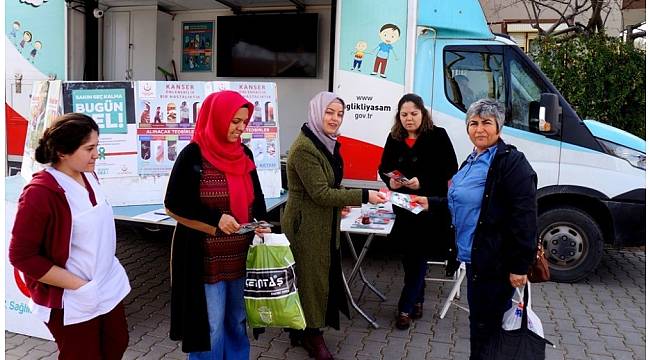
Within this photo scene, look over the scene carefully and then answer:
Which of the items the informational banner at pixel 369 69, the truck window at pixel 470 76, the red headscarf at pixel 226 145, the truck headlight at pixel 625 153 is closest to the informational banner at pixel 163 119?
the informational banner at pixel 369 69

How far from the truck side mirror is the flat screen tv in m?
2.56

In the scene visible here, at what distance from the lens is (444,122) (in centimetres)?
527

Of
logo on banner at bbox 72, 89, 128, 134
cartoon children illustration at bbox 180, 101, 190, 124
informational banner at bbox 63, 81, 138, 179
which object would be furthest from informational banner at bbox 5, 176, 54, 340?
cartoon children illustration at bbox 180, 101, 190, 124

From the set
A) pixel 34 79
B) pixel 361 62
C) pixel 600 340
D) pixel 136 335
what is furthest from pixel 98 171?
pixel 600 340

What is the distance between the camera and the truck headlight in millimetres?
5250

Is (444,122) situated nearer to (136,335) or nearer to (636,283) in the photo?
(636,283)

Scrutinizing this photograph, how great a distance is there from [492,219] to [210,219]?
4.28 ft

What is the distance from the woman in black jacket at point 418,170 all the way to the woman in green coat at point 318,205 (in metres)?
0.70

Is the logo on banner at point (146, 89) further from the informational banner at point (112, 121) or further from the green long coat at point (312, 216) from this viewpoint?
the green long coat at point (312, 216)

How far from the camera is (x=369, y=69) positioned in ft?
16.8

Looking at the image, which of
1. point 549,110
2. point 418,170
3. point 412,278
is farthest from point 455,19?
point 412,278

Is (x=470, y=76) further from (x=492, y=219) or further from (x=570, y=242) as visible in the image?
(x=492, y=219)

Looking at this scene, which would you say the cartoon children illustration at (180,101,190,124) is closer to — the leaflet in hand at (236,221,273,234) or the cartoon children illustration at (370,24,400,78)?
the cartoon children illustration at (370,24,400,78)

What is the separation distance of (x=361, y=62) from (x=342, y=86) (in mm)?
265
